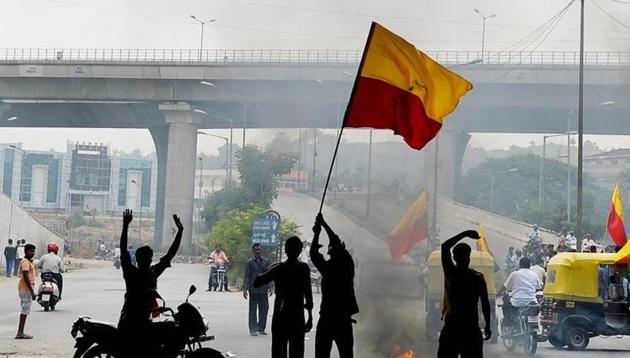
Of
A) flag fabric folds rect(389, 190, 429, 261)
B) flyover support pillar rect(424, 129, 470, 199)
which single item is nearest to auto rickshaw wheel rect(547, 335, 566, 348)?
flag fabric folds rect(389, 190, 429, 261)

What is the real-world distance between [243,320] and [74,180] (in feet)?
388

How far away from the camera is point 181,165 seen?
168ft

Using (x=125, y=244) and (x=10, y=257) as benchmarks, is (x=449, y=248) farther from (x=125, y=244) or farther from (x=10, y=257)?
(x=10, y=257)

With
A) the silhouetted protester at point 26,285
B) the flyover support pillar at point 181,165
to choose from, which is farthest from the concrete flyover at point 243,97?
the silhouetted protester at point 26,285

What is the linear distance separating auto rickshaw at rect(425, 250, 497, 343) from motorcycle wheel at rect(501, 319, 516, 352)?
0.60 feet

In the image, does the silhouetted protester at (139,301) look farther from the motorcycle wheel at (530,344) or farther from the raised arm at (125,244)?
the motorcycle wheel at (530,344)

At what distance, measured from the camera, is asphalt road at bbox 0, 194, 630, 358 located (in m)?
13.5

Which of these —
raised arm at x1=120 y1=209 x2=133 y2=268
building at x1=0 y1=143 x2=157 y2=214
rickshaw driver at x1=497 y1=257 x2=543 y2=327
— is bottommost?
rickshaw driver at x1=497 y1=257 x2=543 y2=327

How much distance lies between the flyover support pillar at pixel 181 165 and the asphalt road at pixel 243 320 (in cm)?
2014

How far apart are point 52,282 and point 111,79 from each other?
28417mm

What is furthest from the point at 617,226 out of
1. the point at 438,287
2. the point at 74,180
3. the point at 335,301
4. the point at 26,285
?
the point at 74,180

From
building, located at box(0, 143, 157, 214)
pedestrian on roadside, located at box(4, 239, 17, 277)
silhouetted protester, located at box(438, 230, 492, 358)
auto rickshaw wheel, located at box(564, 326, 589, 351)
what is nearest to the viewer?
silhouetted protester, located at box(438, 230, 492, 358)

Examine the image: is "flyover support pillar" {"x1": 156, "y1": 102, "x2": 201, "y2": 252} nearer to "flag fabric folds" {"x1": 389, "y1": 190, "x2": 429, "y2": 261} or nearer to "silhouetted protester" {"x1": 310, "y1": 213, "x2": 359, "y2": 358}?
"flag fabric folds" {"x1": 389, "y1": 190, "x2": 429, "y2": 261}

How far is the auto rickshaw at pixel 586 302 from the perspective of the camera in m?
15.8
